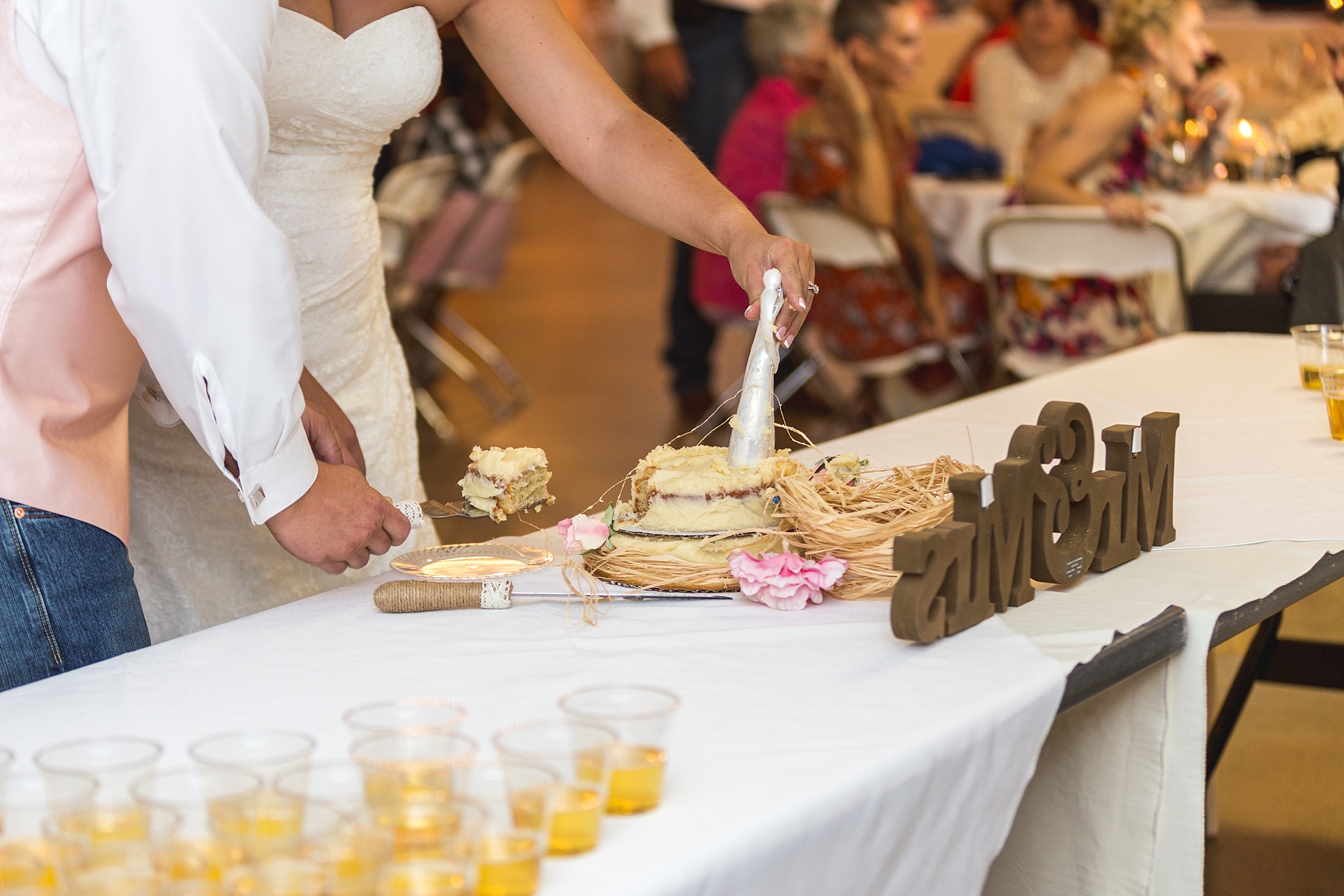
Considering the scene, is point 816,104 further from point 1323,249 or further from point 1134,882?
point 1134,882

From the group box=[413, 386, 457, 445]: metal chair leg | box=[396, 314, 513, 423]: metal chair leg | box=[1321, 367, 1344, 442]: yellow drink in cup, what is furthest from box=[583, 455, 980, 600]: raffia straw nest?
box=[396, 314, 513, 423]: metal chair leg

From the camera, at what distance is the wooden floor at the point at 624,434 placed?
2.46 m

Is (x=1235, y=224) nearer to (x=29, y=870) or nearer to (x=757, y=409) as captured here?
(x=757, y=409)

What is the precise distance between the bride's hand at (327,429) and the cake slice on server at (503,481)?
0.14 m

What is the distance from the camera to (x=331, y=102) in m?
1.75

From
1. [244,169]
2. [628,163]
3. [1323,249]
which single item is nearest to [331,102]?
[628,163]

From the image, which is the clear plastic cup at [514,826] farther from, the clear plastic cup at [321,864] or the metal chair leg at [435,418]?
the metal chair leg at [435,418]

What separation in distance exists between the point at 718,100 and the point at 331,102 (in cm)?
424

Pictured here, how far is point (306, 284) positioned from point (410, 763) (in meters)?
1.17

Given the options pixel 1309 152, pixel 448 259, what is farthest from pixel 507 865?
pixel 448 259

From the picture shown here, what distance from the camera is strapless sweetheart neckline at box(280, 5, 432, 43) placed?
1721mm

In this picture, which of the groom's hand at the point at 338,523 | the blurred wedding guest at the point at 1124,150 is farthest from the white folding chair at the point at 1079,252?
the groom's hand at the point at 338,523

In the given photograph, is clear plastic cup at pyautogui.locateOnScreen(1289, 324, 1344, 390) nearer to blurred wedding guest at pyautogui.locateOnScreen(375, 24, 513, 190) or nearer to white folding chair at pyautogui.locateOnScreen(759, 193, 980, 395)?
white folding chair at pyautogui.locateOnScreen(759, 193, 980, 395)

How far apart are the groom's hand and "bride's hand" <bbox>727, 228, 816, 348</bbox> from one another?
44cm
